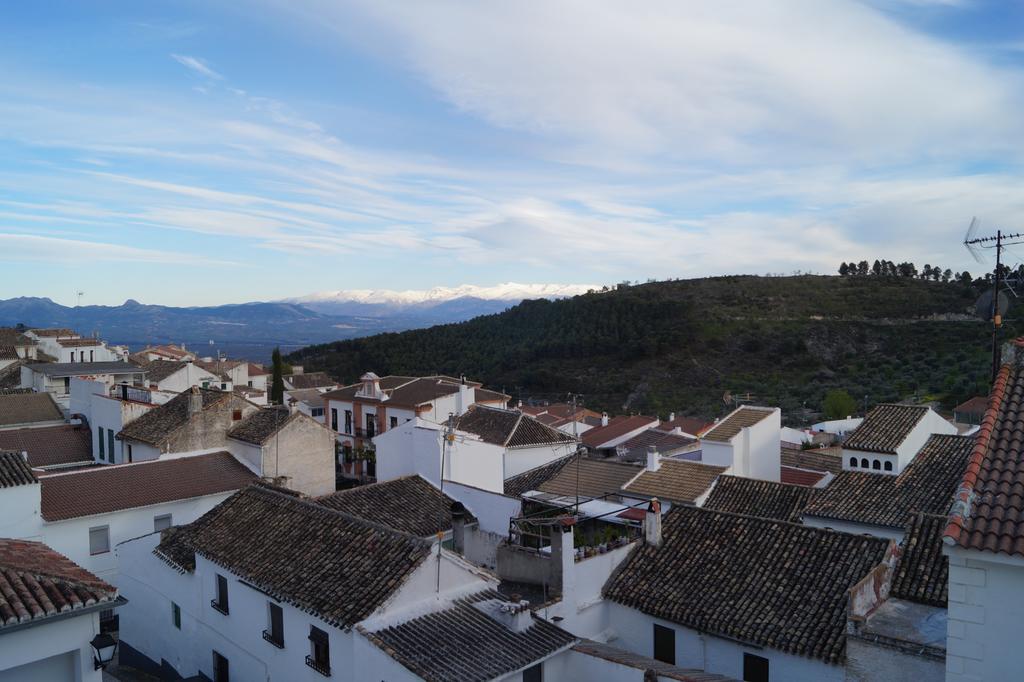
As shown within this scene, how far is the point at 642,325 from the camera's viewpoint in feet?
233

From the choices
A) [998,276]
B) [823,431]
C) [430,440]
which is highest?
[998,276]

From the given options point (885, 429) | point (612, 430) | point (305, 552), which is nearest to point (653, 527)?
point (305, 552)

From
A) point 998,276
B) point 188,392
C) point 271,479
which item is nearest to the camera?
point 998,276

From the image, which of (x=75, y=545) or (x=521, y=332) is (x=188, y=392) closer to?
(x=75, y=545)

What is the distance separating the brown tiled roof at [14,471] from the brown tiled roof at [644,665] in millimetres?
14970

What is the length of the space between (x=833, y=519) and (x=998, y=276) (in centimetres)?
774

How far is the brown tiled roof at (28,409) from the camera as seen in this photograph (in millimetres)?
30438

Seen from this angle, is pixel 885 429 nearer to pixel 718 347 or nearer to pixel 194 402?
pixel 194 402

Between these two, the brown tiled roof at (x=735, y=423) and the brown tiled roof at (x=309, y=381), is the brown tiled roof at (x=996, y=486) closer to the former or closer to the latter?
the brown tiled roof at (x=735, y=423)

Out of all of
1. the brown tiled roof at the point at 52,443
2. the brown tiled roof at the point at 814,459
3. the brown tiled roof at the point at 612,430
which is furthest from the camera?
the brown tiled roof at the point at 612,430

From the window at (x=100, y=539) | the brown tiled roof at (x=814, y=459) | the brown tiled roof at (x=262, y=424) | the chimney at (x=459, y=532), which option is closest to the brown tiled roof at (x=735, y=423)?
the brown tiled roof at (x=814, y=459)

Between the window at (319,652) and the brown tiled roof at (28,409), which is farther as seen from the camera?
the brown tiled roof at (28,409)

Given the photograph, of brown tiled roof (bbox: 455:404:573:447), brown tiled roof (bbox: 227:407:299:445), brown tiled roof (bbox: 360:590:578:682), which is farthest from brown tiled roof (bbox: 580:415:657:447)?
brown tiled roof (bbox: 360:590:578:682)

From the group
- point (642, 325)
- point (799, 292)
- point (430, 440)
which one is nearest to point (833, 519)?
point (430, 440)
